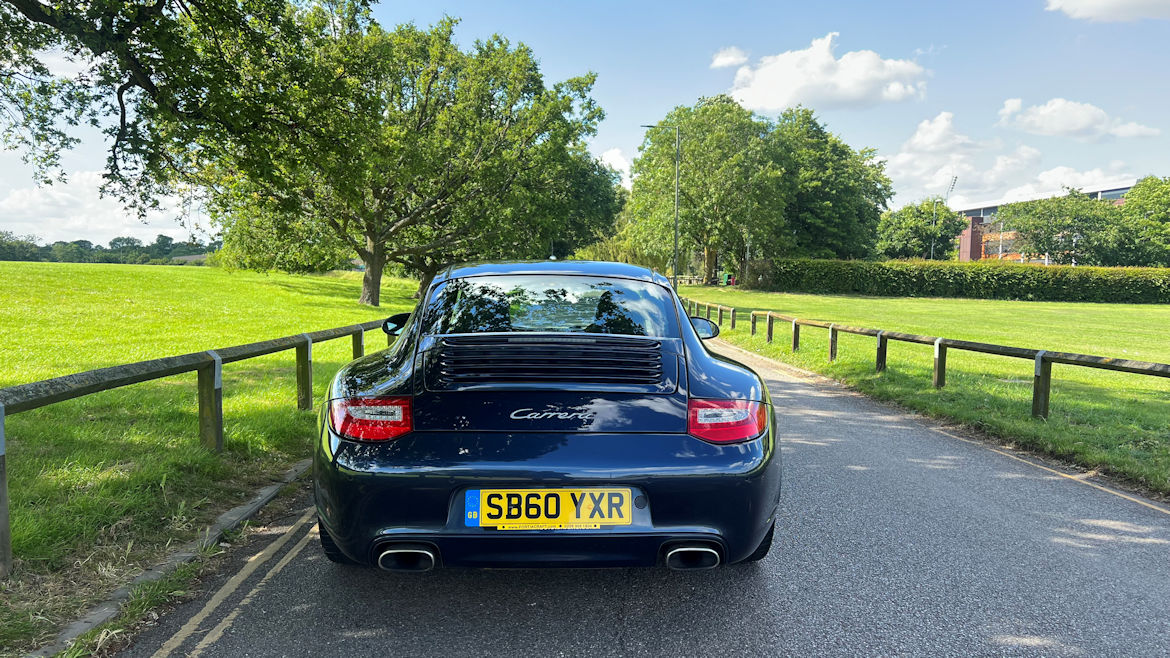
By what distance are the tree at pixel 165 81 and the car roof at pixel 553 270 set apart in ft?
23.1

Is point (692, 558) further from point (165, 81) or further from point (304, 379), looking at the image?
point (165, 81)

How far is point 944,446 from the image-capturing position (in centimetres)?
619

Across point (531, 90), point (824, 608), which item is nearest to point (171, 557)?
point (824, 608)

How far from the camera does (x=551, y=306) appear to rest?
11.3 feet

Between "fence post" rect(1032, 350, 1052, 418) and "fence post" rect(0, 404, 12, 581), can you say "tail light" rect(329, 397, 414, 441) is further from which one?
"fence post" rect(1032, 350, 1052, 418)

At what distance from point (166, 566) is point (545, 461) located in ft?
6.76

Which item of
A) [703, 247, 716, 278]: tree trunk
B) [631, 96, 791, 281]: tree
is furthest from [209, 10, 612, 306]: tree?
[703, 247, 716, 278]: tree trunk

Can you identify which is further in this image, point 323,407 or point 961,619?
point 323,407

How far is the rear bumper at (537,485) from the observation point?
2514mm

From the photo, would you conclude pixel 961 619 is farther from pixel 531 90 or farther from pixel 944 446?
pixel 531 90

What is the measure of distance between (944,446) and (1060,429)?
133 cm

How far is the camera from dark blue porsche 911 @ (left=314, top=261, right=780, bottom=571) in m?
2.52

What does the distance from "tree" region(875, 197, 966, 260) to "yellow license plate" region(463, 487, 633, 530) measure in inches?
3193

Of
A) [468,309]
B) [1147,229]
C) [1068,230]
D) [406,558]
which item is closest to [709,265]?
[1068,230]
